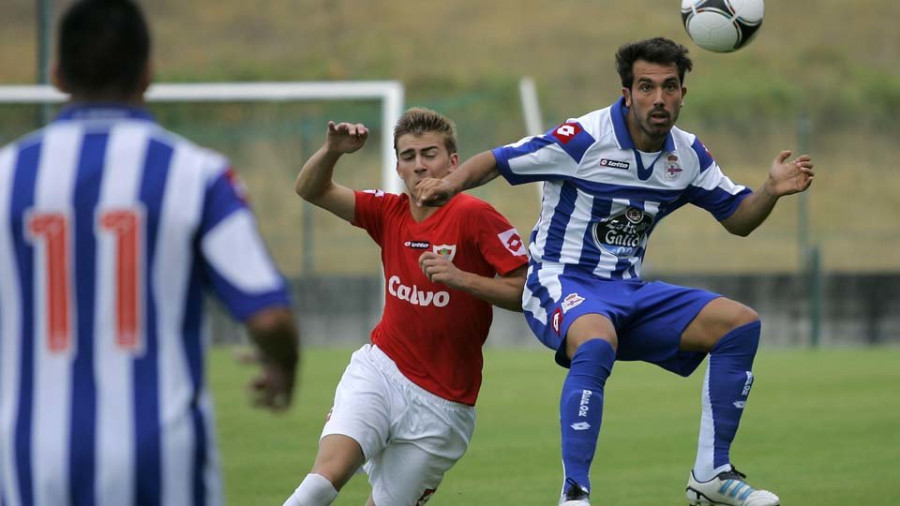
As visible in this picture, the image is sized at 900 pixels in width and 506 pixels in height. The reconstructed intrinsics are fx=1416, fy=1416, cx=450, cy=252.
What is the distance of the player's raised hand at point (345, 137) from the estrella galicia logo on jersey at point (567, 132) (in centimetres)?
94

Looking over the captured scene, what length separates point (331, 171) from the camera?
5961 mm

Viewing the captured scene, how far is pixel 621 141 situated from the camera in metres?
6.26

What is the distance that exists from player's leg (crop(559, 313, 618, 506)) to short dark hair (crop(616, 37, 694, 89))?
1251 millimetres

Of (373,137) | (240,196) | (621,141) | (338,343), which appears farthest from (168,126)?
(240,196)

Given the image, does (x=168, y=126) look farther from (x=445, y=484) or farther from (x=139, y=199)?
(x=139, y=199)

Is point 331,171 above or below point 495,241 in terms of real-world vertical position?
above

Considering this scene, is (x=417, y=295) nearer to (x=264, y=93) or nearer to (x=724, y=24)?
(x=724, y=24)

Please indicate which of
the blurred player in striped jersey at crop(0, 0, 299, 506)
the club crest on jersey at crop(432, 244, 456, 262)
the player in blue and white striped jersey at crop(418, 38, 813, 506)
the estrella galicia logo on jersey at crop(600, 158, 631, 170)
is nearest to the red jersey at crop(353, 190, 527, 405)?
the club crest on jersey at crop(432, 244, 456, 262)

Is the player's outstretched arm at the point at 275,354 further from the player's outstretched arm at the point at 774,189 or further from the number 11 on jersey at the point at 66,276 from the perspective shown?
the player's outstretched arm at the point at 774,189

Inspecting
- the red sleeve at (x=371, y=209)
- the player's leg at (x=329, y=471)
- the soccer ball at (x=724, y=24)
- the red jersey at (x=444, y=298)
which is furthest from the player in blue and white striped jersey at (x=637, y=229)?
the player's leg at (x=329, y=471)

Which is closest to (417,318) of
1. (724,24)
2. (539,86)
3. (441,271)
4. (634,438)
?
(441,271)

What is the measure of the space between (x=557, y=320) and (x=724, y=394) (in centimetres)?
79

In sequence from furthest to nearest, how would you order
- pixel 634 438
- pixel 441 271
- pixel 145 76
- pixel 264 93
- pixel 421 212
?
1. pixel 264 93
2. pixel 634 438
3. pixel 421 212
4. pixel 441 271
5. pixel 145 76

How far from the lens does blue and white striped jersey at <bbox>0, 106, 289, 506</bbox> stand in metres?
3.14
